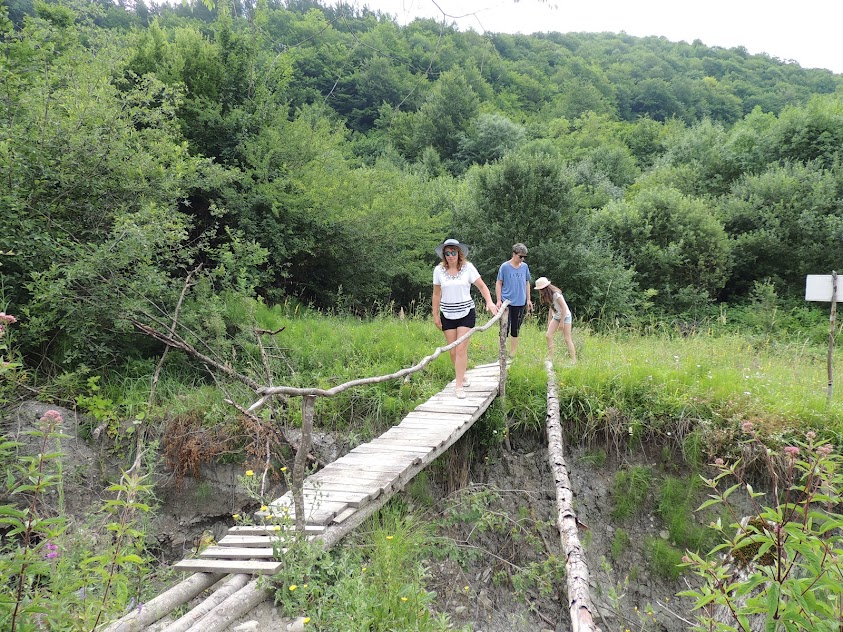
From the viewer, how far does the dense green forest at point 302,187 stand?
7.65 meters

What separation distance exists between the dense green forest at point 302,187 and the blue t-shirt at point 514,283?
8.64ft

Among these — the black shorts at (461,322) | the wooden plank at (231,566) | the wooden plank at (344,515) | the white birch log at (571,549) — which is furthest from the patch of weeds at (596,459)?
the wooden plank at (231,566)

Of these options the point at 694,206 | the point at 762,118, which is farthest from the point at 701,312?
the point at 762,118

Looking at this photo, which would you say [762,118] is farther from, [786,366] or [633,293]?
[786,366]

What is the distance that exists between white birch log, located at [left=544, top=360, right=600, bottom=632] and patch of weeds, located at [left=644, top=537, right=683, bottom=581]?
1797 millimetres

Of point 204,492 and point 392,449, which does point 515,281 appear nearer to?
point 392,449

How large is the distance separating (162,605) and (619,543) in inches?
189

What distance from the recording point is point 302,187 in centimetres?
1190

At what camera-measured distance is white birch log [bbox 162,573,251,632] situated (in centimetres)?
284

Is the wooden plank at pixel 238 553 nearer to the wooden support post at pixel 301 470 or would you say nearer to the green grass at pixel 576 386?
the wooden support post at pixel 301 470

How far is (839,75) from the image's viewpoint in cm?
4184

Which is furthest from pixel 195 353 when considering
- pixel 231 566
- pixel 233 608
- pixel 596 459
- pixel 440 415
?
pixel 596 459

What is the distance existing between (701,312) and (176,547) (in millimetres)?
16082

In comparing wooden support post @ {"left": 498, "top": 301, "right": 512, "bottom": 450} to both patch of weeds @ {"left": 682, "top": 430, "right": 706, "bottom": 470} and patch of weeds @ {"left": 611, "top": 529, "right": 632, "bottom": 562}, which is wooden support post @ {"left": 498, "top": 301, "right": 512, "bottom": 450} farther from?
patch of weeds @ {"left": 682, "top": 430, "right": 706, "bottom": 470}
